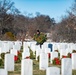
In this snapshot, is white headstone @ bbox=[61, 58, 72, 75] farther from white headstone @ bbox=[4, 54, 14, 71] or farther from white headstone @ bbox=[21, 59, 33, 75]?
white headstone @ bbox=[4, 54, 14, 71]

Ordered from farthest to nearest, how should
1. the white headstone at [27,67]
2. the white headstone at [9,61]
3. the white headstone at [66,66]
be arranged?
the white headstone at [9,61] < the white headstone at [66,66] < the white headstone at [27,67]

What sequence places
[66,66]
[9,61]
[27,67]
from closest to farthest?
[27,67] → [66,66] → [9,61]

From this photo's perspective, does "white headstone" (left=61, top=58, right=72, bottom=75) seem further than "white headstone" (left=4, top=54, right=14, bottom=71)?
No

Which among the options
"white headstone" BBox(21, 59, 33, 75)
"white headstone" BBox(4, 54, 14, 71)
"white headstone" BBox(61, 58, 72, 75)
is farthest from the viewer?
"white headstone" BBox(4, 54, 14, 71)

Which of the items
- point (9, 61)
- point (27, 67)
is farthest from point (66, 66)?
point (9, 61)

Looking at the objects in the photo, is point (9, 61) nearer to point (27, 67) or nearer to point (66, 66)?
point (27, 67)

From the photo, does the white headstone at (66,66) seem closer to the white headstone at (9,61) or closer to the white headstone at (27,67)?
the white headstone at (27,67)

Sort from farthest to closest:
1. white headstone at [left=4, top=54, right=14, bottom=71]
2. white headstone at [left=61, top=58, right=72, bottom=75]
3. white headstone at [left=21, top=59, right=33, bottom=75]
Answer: white headstone at [left=4, top=54, right=14, bottom=71] → white headstone at [left=61, top=58, right=72, bottom=75] → white headstone at [left=21, top=59, right=33, bottom=75]

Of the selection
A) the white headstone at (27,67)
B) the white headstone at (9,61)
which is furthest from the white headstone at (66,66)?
the white headstone at (9,61)

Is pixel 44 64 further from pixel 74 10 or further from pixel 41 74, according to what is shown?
pixel 74 10

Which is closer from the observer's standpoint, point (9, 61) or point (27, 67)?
point (27, 67)

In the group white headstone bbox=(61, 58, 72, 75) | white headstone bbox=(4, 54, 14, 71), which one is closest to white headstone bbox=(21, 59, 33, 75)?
white headstone bbox=(61, 58, 72, 75)

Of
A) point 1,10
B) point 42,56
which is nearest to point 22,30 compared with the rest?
point 1,10

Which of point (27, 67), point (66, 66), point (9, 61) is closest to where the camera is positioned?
point (27, 67)
